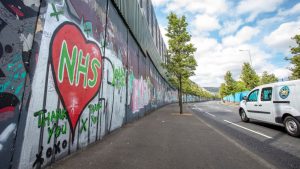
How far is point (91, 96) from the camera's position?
17.0 feet

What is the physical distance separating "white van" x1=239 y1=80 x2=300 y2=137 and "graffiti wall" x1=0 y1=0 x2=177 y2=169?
6.72 m

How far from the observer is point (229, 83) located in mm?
50281

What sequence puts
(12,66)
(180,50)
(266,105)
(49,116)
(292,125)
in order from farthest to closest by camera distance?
(180,50), (266,105), (292,125), (49,116), (12,66)

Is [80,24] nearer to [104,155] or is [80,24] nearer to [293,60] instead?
[104,155]

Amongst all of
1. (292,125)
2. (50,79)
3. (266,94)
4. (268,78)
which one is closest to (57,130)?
(50,79)

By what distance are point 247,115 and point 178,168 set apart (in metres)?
7.62

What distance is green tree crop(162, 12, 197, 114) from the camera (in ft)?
52.4

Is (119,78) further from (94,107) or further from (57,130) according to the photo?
(57,130)

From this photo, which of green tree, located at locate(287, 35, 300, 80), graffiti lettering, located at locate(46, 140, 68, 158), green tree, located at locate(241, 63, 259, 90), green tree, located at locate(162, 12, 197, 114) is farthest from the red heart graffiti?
green tree, located at locate(241, 63, 259, 90)

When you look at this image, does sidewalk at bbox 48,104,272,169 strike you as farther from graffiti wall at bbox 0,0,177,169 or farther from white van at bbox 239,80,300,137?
white van at bbox 239,80,300,137

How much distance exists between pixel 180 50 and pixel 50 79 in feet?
46.3

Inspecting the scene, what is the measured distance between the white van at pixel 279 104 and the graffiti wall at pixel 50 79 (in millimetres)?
6717

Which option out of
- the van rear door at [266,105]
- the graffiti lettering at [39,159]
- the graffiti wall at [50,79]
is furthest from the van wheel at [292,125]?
the graffiti lettering at [39,159]

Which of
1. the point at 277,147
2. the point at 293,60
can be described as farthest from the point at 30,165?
the point at 293,60
